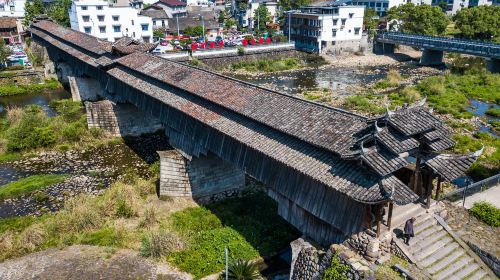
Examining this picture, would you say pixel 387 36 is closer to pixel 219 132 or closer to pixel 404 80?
pixel 404 80

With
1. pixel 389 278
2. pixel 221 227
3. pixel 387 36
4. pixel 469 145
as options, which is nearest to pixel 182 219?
pixel 221 227

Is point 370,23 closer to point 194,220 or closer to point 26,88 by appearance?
point 26,88

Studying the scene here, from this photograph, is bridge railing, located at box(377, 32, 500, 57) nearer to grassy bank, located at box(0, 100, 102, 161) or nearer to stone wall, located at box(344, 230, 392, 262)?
stone wall, located at box(344, 230, 392, 262)

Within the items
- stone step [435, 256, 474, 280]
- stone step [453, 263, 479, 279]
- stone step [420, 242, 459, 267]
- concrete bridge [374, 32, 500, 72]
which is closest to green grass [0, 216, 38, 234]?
stone step [420, 242, 459, 267]

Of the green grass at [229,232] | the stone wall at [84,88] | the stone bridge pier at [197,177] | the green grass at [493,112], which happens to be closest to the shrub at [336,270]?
the green grass at [229,232]

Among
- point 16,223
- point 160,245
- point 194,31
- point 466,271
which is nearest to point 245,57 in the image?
point 194,31

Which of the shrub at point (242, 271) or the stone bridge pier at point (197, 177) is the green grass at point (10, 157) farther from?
the shrub at point (242, 271)
